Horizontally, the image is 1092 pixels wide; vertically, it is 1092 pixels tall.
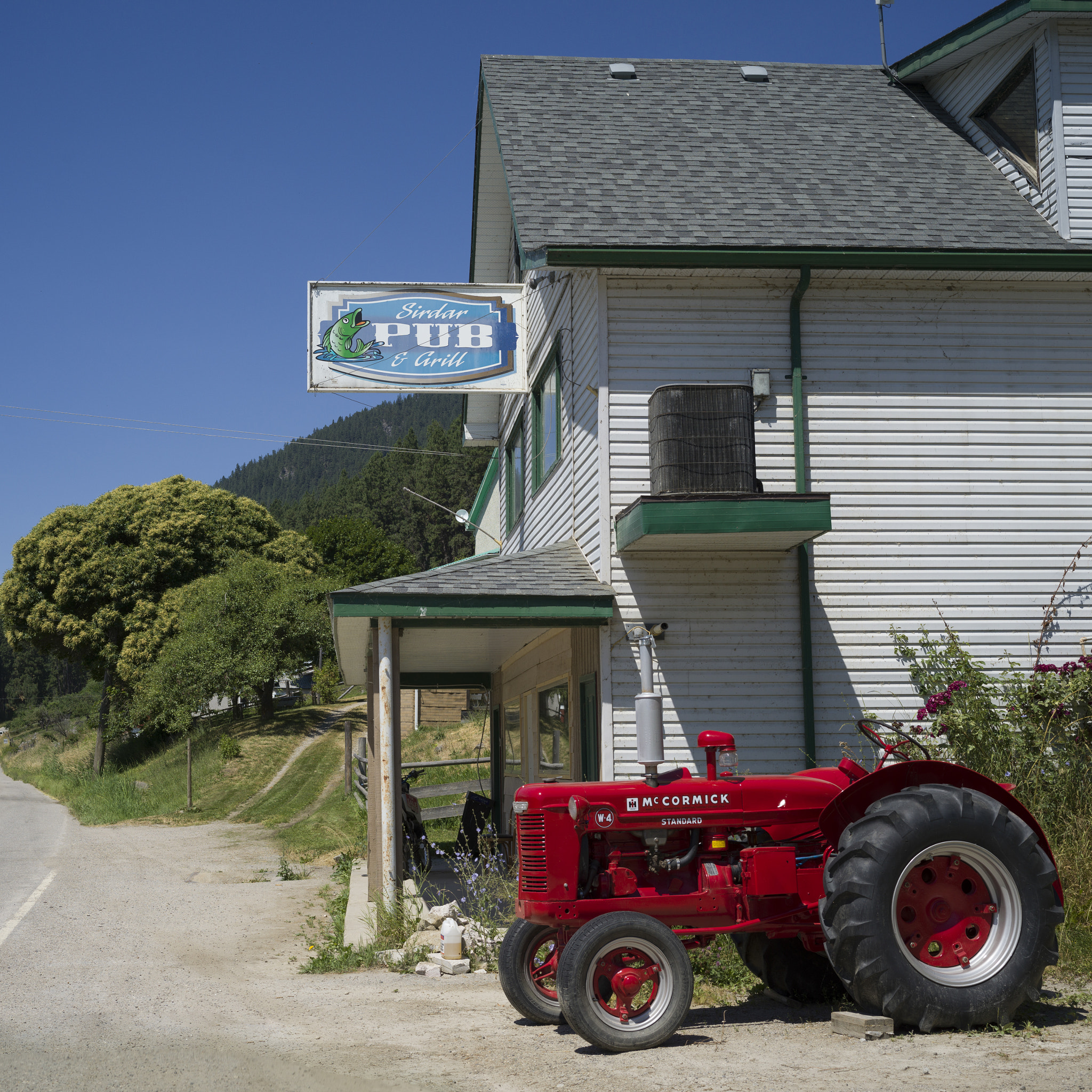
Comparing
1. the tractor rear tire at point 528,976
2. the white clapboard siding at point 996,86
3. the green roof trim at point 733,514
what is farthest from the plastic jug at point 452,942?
the white clapboard siding at point 996,86

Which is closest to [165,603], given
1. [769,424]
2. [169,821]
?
[169,821]

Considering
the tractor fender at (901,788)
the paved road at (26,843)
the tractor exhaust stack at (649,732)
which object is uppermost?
the tractor exhaust stack at (649,732)

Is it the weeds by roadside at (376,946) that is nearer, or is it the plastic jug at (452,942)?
the plastic jug at (452,942)

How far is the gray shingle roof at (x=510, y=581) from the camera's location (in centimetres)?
999

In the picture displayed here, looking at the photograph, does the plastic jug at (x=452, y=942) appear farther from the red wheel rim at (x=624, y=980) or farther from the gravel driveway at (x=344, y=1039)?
the red wheel rim at (x=624, y=980)

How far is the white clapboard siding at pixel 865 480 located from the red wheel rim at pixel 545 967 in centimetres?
364

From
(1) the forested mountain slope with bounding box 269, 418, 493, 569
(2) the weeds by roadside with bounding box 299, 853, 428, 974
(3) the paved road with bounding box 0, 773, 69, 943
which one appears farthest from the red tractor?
(1) the forested mountain slope with bounding box 269, 418, 493, 569

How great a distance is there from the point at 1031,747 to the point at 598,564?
4117mm

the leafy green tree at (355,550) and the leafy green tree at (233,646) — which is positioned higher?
the leafy green tree at (355,550)

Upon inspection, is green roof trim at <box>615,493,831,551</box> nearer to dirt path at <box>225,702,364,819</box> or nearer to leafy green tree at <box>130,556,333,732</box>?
dirt path at <box>225,702,364,819</box>

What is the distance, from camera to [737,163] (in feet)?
41.3

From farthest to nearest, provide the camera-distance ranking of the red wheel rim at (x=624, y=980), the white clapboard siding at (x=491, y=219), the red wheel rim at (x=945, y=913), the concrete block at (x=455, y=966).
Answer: the white clapboard siding at (x=491, y=219) → the concrete block at (x=455, y=966) → the red wheel rim at (x=945, y=913) → the red wheel rim at (x=624, y=980)

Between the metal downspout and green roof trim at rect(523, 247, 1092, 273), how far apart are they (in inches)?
11.6

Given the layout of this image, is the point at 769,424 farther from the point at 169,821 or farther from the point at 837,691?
the point at 169,821
